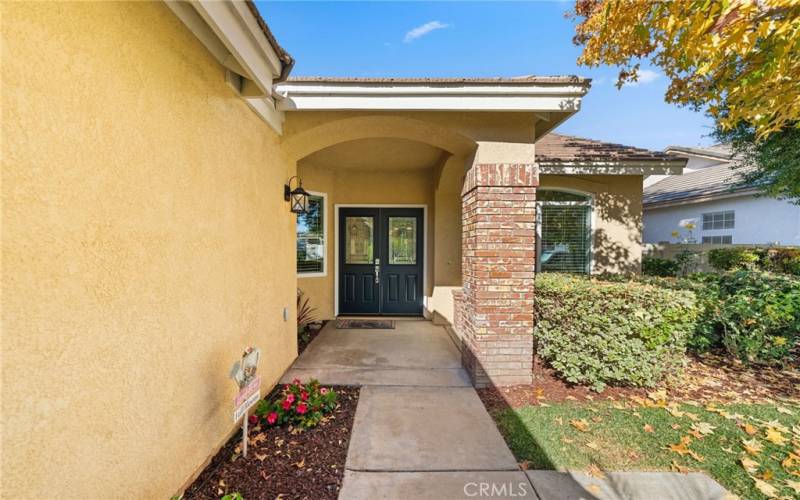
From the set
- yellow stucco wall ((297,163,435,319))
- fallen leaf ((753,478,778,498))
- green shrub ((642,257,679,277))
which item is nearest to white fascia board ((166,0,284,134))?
yellow stucco wall ((297,163,435,319))

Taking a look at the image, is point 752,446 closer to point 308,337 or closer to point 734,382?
point 734,382

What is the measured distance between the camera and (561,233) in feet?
20.9

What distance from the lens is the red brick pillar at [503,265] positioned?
11.7ft

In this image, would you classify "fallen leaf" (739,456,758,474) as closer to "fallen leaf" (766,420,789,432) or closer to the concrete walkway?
the concrete walkway

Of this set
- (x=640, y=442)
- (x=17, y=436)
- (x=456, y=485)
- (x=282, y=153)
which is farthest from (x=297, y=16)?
(x=640, y=442)

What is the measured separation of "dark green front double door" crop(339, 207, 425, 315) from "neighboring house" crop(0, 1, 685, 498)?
1.94m

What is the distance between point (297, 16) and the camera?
4363mm

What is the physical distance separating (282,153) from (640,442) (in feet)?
15.2

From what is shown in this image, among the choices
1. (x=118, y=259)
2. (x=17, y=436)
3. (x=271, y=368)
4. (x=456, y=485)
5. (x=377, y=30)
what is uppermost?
(x=377, y=30)

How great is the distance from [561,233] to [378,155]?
3981mm

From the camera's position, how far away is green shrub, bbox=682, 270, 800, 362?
384cm

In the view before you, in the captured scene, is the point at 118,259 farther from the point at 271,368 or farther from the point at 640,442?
the point at 640,442

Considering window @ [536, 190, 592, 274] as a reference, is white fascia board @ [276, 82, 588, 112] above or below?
above

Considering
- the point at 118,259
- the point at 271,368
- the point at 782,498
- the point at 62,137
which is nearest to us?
the point at 62,137
